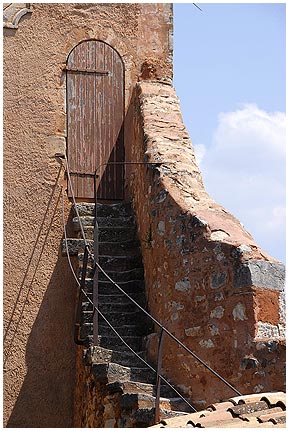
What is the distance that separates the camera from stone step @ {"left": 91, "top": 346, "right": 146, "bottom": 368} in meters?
10.3

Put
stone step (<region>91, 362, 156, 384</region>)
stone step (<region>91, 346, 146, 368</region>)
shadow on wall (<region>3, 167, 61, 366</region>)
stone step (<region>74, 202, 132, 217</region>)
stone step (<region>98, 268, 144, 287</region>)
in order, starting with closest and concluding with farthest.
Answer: stone step (<region>91, 362, 156, 384</region>)
stone step (<region>91, 346, 146, 368</region>)
stone step (<region>98, 268, 144, 287</region>)
shadow on wall (<region>3, 167, 61, 366</region>)
stone step (<region>74, 202, 132, 217</region>)

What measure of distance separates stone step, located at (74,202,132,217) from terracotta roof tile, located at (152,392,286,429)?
16.1 feet

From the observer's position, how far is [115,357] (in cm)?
1045

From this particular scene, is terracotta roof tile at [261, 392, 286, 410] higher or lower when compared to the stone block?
lower

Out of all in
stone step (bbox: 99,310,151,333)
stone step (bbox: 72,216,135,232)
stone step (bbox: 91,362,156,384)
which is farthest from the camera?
stone step (bbox: 72,216,135,232)

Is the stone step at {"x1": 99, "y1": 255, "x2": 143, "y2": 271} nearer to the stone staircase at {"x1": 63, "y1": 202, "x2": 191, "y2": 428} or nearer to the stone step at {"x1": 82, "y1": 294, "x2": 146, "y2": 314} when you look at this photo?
the stone staircase at {"x1": 63, "y1": 202, "x2": 191, "y2": 428}

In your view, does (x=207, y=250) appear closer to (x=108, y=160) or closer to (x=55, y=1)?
(x=108, y=160)

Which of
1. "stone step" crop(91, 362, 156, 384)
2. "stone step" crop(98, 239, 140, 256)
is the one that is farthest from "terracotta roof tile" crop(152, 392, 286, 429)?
"stone step" crop(98, 239, 140, 256)

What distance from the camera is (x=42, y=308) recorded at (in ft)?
39.9

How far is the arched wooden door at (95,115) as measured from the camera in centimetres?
1283

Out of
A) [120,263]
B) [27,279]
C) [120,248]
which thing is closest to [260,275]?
[120,263]

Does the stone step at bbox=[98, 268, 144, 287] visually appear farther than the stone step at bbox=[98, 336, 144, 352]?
Yes

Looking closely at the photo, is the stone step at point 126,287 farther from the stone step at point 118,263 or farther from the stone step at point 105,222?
the stone step at point 105,222

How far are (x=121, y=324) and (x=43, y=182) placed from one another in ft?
7.08
